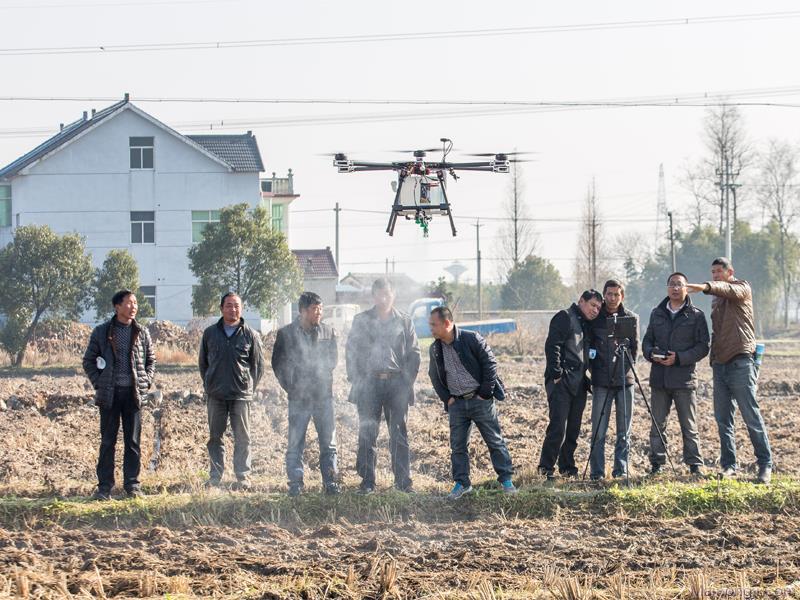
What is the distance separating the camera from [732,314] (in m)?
10.5

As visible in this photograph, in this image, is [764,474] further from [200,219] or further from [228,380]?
[200,219]

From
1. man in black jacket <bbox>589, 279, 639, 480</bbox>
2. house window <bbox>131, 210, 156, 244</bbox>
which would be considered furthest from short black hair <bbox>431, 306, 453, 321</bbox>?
house window <bbox>131, 210, 156, 244</bbox>

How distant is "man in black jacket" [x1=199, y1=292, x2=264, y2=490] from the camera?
10.5 meters

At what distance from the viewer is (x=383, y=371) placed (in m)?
10.1

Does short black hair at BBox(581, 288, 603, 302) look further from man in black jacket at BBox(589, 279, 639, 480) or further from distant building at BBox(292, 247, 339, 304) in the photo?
distant building at BBox(292, 247, 339, 304)

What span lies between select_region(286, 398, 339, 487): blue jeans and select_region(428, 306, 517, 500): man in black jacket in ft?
3.66

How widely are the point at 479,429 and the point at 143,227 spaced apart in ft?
108

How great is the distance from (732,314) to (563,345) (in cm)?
165

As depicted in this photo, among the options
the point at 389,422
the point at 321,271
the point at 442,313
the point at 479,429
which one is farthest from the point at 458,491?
the point at 321,271

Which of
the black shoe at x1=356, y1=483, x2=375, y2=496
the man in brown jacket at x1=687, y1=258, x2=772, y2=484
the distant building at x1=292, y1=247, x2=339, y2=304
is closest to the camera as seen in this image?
the black shoe at x1=356, y1=483, x2=375, y2=496

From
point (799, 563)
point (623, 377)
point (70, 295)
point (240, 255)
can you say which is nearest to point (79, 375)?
point (70, 295)

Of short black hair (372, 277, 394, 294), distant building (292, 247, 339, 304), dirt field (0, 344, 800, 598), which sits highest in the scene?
distant building (292, 247, 339, 304)

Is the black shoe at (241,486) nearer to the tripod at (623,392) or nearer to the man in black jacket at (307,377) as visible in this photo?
the man in black jacket at (307,377)

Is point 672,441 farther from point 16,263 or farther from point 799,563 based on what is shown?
point 16,263
